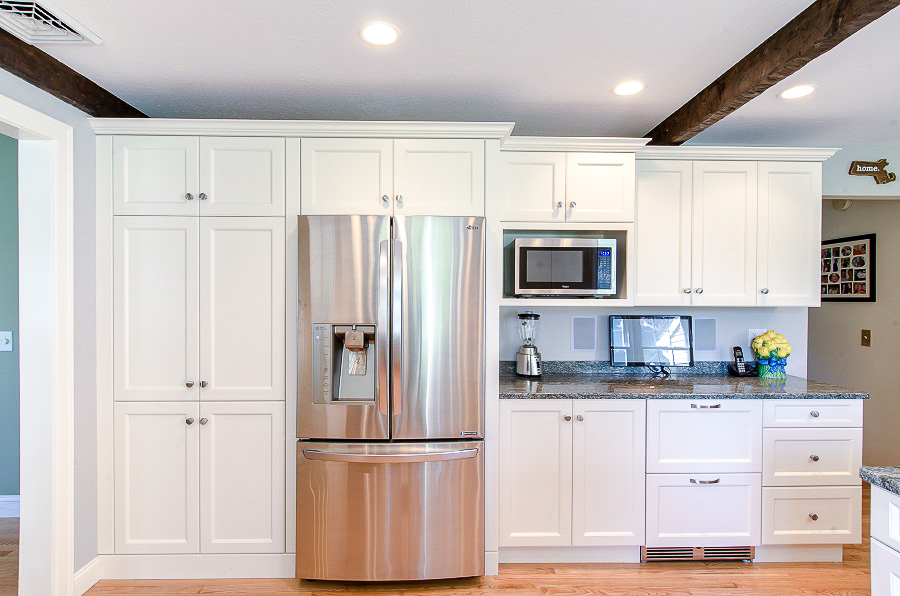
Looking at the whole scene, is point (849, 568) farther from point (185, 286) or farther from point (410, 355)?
point (185, 286)

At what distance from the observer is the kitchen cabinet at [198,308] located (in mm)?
2414

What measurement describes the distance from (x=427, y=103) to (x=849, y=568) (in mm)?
3286

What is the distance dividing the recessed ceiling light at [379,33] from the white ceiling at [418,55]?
0.11 feet

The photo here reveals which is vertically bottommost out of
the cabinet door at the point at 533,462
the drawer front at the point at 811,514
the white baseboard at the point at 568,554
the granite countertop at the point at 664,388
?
the white baseboard at the point at 568,554

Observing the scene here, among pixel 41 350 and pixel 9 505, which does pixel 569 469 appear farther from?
pixel 9 505

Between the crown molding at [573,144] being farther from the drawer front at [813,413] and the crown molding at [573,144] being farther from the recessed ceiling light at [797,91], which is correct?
the drawer front at [813,413]

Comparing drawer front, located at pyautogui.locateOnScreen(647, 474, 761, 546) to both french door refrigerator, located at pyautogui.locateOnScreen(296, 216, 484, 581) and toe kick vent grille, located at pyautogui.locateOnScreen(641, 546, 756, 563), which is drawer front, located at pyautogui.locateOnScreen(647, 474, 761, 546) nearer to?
toe kick vent grille, located at pyautogui.locateOnScreen(641, 546, 756, 563)

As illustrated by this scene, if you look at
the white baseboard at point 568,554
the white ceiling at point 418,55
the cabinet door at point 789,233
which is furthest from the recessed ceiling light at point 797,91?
the white baseboard at point 568,554

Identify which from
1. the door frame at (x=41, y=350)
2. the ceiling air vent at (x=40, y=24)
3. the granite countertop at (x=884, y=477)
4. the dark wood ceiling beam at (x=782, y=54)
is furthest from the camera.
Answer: the door frame at (x=41, y=350)

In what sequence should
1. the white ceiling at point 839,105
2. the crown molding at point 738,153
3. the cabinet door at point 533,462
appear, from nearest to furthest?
the white ceiling at point 839,105 < the cabinet door at point 533,462 < the crown molding at point 738,153

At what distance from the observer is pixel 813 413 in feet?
8.48

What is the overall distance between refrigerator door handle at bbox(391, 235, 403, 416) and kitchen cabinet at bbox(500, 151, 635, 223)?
0.69 m

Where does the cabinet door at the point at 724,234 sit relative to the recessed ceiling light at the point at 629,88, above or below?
below

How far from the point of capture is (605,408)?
101 inches
